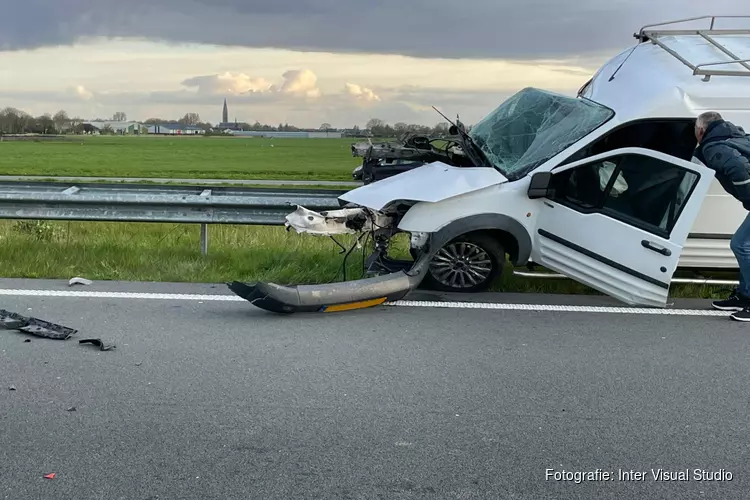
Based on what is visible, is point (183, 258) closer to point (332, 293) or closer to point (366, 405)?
point (332, 293)

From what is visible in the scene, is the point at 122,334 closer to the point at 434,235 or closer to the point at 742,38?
the point at 434,235

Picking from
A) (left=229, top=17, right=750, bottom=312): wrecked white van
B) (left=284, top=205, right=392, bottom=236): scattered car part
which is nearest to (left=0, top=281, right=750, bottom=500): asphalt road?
(left=229, top=17, right=750, bottom=312): wrecked white van

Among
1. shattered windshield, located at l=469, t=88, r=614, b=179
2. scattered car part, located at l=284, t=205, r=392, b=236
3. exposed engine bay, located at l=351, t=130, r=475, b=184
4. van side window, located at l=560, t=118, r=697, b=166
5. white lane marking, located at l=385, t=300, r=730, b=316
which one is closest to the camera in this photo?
white lane marking, located at l=385, t=300, r=730, b=316

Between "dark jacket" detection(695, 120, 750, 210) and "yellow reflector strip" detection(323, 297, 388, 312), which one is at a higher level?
"dark jacket" detection(695, 120, 750, 210)

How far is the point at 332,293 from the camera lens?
5.70 m

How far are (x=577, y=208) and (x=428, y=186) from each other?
4.28ft

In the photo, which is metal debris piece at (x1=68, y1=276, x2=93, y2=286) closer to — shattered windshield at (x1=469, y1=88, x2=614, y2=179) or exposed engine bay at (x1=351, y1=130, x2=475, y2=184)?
exposed engine bay at (x1=351, y1=130, x2=475, y2=184)

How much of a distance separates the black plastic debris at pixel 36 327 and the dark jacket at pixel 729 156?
16.8 ft

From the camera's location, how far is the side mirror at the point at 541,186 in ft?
20.1

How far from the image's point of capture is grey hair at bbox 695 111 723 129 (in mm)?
5859

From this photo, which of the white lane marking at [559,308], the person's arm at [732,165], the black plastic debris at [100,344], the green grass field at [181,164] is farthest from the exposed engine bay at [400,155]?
the black plastic debris at [100,344]

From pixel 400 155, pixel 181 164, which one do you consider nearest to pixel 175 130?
pixel 181 164

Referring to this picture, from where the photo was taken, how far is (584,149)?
20.8ft

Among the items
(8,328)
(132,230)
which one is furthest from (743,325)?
(132,230)
